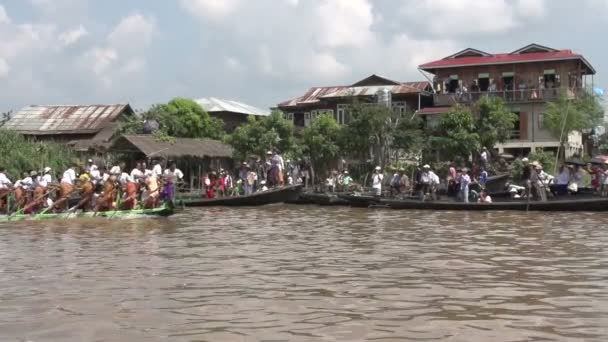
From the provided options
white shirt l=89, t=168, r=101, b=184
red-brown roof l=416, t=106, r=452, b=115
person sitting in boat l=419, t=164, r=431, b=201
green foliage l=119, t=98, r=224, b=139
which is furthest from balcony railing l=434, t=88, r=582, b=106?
white shirt l=89, t=168, r=101, b=184

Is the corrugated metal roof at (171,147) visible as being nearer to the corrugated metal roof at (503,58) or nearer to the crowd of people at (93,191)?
the crowd of people at (93,191)

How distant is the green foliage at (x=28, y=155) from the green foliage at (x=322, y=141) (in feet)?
30.8

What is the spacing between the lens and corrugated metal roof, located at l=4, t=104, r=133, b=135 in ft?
136

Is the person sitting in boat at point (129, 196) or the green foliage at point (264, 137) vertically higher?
the green foliage at point (264, 137)

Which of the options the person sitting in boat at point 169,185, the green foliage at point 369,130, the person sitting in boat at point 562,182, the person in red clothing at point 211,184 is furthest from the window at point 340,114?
the person sitting in boat at point 169,185

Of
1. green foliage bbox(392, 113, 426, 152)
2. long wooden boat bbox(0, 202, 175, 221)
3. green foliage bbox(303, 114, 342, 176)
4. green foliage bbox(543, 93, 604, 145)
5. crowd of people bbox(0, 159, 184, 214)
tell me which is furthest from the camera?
green foliage bbox(543, 93, 604, 145)

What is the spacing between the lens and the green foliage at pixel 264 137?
31516 millimetres

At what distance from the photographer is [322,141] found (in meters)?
31.8

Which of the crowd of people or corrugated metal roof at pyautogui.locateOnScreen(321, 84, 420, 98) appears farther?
corrugated metal roof at pyautogui.locateOnScreen(321, 84, 420, 98)

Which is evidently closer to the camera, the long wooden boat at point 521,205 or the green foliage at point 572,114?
the long wooden boat at point 521,205

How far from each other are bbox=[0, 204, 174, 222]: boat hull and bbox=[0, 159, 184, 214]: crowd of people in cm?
25

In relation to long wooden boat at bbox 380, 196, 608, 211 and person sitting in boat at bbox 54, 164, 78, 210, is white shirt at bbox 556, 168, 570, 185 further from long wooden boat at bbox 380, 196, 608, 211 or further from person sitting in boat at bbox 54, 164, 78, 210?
person sitting in boat at bbox 54, 164, 78, 210

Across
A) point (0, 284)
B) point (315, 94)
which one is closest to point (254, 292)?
point (0, 284)

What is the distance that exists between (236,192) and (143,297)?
2031 cm
